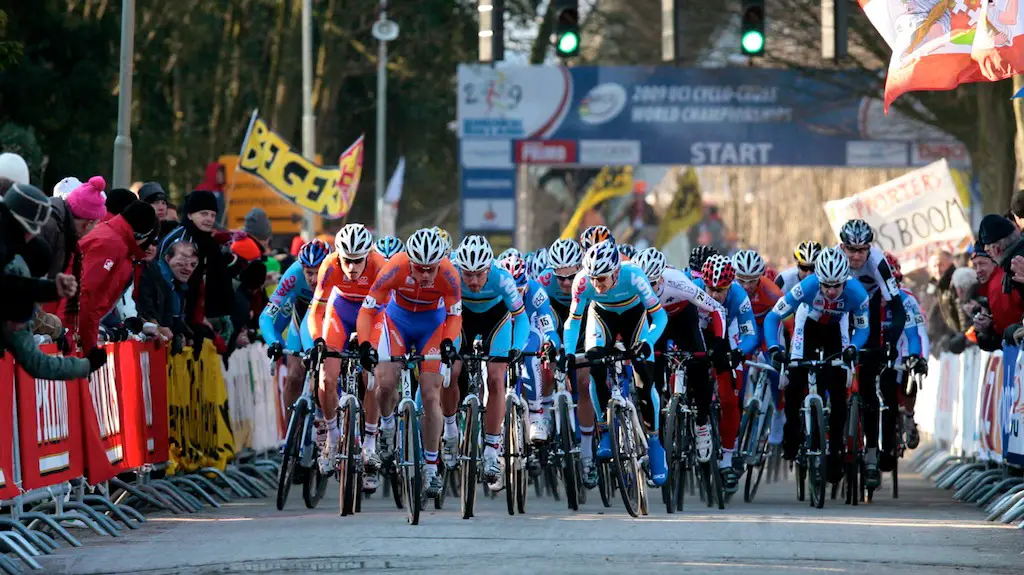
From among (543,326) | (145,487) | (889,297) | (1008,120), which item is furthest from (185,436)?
(1008,120)

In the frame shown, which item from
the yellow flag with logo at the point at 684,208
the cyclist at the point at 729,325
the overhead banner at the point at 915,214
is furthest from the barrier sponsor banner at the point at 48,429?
the yellow flag with logo at the point at 684,208

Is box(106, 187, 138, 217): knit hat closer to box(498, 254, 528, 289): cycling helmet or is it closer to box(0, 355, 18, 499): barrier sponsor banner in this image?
box(0, 355, 18, 499): barrier sponsor banner

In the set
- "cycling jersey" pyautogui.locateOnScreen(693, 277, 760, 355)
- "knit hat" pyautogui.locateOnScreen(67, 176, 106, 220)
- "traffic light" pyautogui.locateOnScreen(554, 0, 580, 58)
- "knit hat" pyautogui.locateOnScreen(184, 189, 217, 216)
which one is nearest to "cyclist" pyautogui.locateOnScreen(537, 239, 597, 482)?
"cycling jersey" pyautogui.locateOnScreen(693, 277, 760, 355)

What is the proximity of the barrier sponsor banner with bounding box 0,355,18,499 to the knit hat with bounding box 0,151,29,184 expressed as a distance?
1.12 metres

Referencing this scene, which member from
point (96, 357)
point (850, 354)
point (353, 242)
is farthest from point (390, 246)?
point (96, 357)

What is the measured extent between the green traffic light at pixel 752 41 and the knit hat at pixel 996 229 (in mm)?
6259

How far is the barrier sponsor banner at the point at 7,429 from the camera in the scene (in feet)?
38.4

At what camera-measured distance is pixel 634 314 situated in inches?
607

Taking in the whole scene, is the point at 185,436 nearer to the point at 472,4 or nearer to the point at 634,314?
the point at 634,314

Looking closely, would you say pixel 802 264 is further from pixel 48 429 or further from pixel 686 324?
pixel 48 429

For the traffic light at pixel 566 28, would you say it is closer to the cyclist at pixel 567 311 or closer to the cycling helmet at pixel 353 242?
the cyclist at pixel 567 311

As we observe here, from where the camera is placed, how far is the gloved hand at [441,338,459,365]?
14.1 m

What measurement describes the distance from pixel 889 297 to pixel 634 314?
232 cm

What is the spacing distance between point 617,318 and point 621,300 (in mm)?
149
